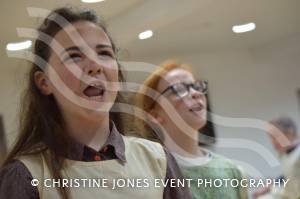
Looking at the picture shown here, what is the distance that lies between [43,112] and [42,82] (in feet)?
0.11

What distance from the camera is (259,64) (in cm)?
56

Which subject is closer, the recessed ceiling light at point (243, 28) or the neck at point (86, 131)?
the neck at point (86, 131)

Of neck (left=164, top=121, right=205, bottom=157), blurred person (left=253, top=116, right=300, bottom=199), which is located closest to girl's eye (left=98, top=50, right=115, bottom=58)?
neck (left=164, top=121, right=205, bottom=157)

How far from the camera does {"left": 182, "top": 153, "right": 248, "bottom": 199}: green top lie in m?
0.50

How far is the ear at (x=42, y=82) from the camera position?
0.45 m

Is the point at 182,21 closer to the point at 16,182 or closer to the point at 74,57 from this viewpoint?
the point at 74,57

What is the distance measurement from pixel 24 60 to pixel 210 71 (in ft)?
0.77

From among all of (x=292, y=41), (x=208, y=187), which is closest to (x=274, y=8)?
(x=292, y=41)

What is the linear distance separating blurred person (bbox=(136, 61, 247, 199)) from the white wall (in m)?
0.02

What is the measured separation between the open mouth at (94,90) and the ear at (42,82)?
43mm

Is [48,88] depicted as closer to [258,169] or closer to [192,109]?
[192,109]

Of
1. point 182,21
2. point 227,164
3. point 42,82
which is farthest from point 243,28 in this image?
point 42,82

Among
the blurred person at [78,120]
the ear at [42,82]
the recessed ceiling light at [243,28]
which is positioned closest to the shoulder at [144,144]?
the blurred person at [78,120]

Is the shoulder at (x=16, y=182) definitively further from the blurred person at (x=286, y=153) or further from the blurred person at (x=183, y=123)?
the blurred person at (x=286, y=153)
